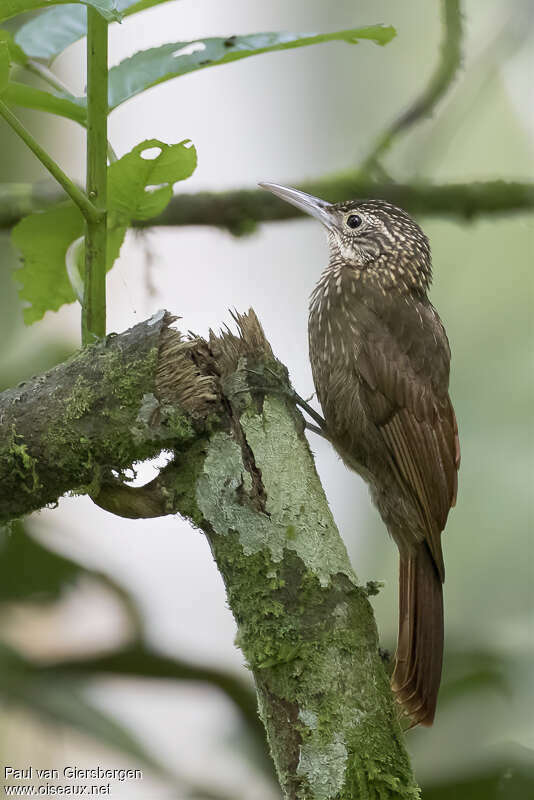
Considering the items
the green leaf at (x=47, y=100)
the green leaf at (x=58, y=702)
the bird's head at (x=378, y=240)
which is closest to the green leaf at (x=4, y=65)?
the green leaf at (x=47, y=100)

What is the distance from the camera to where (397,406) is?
279cm

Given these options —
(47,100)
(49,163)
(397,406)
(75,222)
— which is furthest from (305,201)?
(49,163)

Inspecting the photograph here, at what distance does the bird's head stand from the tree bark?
125cm

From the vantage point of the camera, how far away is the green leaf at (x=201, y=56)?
190 centimetres

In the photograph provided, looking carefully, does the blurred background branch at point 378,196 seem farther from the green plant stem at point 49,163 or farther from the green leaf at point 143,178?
the green plant stem at point 49,163

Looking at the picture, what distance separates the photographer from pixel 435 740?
283 cm

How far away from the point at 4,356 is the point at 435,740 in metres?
1.82

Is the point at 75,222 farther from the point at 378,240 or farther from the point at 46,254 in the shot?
the point at 378,240

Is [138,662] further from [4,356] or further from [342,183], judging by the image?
[342,183]

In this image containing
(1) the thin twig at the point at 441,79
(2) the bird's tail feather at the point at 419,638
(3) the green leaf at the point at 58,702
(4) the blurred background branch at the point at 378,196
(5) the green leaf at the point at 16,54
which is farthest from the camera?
(4) the blurred background branch at the point at 378,196

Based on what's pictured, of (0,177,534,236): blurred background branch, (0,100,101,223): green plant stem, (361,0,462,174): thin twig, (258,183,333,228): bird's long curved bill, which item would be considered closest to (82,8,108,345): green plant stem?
(0,100,101,223): green plant stem

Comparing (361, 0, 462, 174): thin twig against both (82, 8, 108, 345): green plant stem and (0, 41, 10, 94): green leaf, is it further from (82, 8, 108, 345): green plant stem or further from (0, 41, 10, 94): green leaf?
(0, 41, 10, 94): green leaf

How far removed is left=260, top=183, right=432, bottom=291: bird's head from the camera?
124 inches

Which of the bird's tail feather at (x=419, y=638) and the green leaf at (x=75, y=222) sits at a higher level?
the green leaf at (x=75, y=222)
